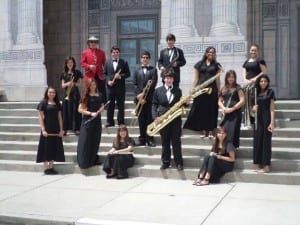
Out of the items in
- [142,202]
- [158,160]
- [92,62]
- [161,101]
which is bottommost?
[142,202]

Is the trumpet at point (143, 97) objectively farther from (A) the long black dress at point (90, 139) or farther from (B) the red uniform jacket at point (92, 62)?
(B) the red uniform jacket at point (92, 62)

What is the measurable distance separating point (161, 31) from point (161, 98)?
6.06 m

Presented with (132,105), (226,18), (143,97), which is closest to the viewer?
(143,97)

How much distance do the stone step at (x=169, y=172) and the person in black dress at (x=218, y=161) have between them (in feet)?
0.71

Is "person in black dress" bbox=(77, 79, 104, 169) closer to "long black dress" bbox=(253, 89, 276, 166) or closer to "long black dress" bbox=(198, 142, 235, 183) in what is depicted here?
"long black dress" bbox=(198, 142, 235, 183)

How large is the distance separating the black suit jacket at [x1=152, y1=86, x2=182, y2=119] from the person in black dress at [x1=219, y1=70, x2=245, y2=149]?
89 cm

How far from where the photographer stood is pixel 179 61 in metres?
11.1

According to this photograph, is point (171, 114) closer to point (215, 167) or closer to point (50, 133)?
point (215, 167)

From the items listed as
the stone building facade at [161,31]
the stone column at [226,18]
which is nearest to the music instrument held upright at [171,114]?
the stone building facade at [161,31]

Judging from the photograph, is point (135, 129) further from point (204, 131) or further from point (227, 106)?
point (227, 106)

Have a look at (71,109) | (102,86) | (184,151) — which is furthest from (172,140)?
(102,86)

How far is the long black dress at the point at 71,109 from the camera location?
1183 centimetres

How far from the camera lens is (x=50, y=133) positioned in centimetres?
1059

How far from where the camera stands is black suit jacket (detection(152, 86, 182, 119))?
985 centimetres
